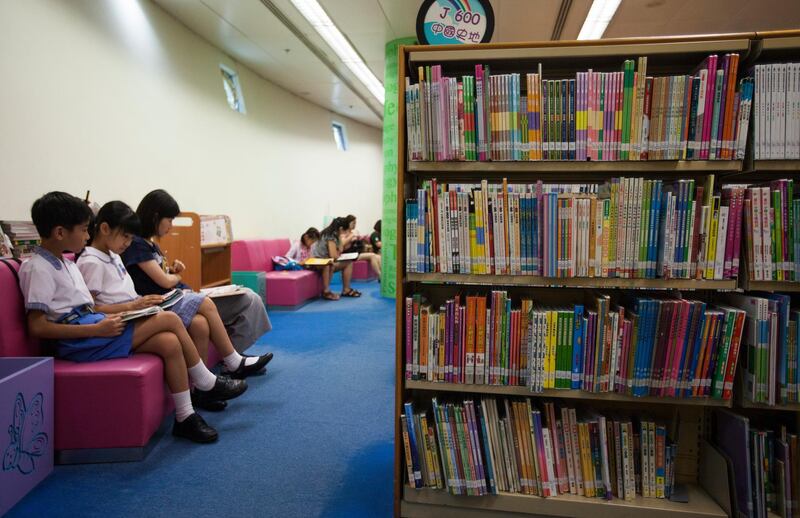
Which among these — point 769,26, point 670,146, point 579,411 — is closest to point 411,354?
point 579,411

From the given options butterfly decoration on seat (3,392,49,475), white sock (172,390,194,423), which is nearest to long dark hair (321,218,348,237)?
white sock (172,390,194,423)

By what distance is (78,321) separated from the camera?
208cm

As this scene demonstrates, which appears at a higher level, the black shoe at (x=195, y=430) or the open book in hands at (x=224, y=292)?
the open book in hands at (x=224, y=292)

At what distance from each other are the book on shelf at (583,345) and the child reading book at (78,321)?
1.29 m

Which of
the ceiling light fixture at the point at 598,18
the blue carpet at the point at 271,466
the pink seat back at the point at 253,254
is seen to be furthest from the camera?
the pink seat back at the point at 253,254

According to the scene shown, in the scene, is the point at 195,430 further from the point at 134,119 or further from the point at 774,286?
the point at 134,119

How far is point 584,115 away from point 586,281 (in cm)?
56

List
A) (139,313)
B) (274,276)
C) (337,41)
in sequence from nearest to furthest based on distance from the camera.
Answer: (139,313)
(274,276)
(337,41)

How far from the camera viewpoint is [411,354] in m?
1.67

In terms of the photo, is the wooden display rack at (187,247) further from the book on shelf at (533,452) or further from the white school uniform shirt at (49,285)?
the book on shelf at (533,452)

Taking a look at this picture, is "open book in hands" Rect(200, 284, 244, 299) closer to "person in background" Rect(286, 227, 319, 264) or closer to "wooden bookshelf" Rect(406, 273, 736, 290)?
"wooden bookshelf" Rect(406, 273, 736, 290)

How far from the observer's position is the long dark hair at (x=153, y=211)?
270 cm

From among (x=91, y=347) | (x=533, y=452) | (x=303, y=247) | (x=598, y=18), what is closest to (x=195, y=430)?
(x=91, y=347)

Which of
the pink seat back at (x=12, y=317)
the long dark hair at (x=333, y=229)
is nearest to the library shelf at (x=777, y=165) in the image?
the pink seat back at (x=12, y=317)
